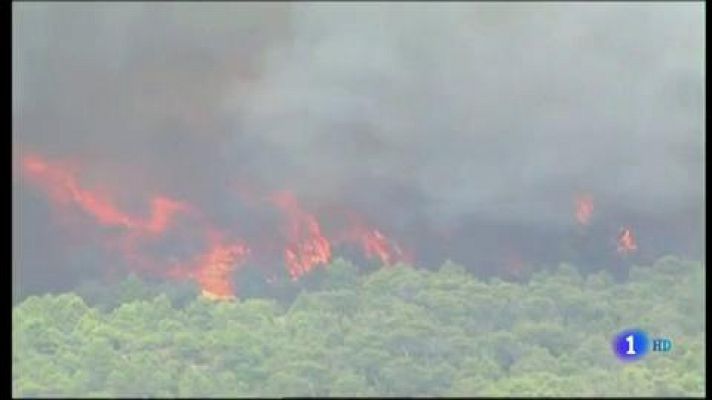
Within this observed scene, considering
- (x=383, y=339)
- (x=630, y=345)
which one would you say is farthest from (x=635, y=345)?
(x=383, y=339)

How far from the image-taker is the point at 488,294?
10016mm

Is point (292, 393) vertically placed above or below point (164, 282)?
below

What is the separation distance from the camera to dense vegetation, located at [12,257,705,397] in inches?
356

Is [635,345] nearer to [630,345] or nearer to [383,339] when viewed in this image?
[630,345]

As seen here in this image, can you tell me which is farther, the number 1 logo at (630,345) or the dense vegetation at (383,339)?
the number 1 logo at (630,345)

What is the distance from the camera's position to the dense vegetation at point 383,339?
29.7ft

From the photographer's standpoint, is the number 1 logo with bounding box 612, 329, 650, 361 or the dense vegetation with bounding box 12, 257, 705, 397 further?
the number 1 logo with bounding box 612, 329, 650, 361

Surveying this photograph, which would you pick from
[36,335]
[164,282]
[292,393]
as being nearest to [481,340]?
[292,393]

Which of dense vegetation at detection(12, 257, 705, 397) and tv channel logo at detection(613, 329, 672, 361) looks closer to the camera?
dense vegetation at detection(12, 257, 705, 397)

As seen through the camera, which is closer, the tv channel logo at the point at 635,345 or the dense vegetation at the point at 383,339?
the dense vegetation at the point at 383,339

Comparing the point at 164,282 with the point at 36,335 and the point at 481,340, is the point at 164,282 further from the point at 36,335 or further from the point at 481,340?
the point at 481,340

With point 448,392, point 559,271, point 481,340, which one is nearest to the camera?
point 448,392

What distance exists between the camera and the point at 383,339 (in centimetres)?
945

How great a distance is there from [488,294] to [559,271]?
69 cm
